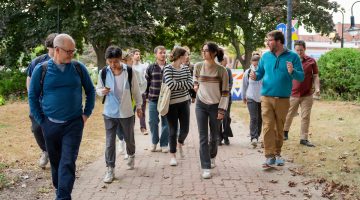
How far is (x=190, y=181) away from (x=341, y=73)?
570 inches

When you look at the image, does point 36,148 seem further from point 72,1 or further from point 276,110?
point 72,1

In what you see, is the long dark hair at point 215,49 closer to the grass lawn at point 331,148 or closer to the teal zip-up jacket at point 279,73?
the teal zip-up jacket at point 279,73

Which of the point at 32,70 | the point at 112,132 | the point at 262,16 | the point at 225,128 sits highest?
the point at 262,16

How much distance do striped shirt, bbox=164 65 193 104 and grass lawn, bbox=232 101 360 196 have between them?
2.16 meters

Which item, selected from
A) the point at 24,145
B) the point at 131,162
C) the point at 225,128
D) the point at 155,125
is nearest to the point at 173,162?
the point at 131,162

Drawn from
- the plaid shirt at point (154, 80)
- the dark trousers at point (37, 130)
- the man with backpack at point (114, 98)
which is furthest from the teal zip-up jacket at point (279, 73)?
the dark trousers at point (37, 130)

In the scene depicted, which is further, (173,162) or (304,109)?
(304,109)

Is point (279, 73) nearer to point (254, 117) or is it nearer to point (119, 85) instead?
point (119, 85)

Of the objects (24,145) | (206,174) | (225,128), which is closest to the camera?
(206,174)

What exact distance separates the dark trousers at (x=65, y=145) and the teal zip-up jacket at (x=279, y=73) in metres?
3.28

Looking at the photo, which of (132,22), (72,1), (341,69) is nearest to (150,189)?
(341,69)

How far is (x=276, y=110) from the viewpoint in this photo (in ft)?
25.0

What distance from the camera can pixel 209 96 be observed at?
7.18 meters

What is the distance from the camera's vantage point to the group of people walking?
5.29m
